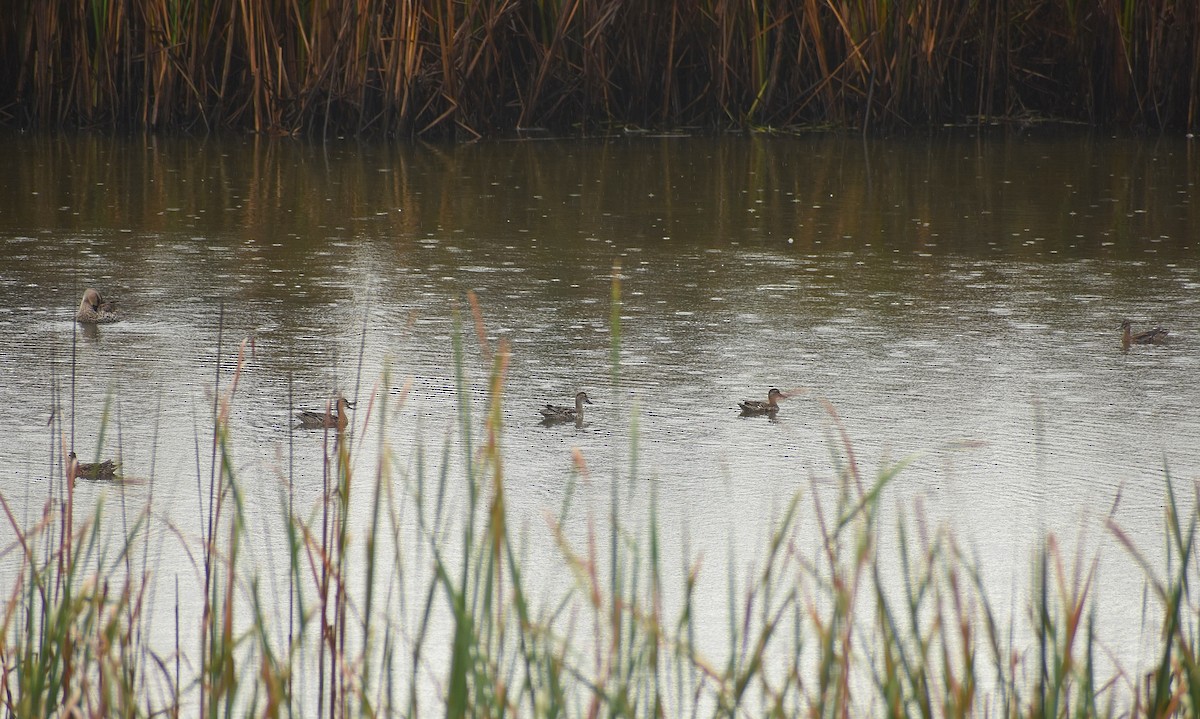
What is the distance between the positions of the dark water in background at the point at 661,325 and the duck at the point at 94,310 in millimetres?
103

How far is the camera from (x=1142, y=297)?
7.36 meters

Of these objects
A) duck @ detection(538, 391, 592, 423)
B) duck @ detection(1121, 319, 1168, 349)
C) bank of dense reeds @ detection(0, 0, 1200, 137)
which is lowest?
duck @ detection(538, 391, 592, 423)

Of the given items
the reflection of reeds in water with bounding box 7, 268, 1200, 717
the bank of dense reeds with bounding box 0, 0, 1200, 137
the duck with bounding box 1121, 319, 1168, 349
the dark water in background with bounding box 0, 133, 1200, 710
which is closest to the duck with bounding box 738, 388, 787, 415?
the dark water in background with bounding box 0, 133, 1200, 710

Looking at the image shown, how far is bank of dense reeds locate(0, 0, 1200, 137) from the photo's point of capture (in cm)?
1335

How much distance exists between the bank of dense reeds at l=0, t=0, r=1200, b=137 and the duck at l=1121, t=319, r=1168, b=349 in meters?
7.61

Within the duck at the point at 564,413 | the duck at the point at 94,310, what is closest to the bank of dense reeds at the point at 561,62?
the duck at the point at 94,310

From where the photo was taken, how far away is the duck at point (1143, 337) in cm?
630

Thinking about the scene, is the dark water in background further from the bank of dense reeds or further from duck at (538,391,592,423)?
the bank of dense reeds

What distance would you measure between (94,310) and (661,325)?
2145 mm

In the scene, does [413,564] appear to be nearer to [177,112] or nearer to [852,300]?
[852,300]

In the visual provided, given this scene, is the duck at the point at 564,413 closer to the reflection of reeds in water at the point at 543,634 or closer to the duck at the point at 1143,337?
the reflection of reeds in water at the point at 543,634

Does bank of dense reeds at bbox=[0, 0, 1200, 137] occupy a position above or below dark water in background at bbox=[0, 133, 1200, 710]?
above

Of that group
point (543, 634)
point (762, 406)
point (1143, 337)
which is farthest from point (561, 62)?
point (543, 634)

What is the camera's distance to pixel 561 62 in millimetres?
14078
